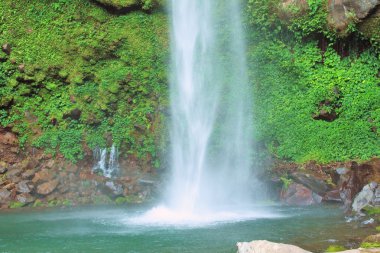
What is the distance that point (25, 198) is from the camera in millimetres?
17156

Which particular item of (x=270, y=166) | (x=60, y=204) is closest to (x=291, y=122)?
(x=270, y=166)

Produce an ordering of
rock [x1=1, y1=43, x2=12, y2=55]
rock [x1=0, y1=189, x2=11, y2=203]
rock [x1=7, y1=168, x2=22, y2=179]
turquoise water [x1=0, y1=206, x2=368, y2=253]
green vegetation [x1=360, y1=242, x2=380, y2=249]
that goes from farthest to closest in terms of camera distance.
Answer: rock [x1=1, y1=43, x2=12, y2=55] → rock [x1=7, y1=168, x2=22, y2=179] → rock [x1=0, y1=189, x2=11, y2=203] → turquoise water [x1=0, y1=206, x2=368, y2=253] → green vegetation [x1=360, y1=242, x2=380, y2=249]

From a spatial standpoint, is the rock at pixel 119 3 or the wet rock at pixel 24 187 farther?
the rock at pixel 119 3

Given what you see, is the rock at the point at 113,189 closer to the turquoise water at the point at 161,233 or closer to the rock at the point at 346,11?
the turquoise water at the point at 161,233

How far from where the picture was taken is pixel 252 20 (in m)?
21.8

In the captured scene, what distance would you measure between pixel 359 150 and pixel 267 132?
361cm

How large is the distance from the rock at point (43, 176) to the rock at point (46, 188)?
312 millimetres

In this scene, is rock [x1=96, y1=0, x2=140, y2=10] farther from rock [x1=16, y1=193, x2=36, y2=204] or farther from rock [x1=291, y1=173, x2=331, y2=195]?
rock [x1=291, y1=173, x2=331, y2=195]

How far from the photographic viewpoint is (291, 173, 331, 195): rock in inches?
628

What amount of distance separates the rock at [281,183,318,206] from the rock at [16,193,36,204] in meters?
8.98

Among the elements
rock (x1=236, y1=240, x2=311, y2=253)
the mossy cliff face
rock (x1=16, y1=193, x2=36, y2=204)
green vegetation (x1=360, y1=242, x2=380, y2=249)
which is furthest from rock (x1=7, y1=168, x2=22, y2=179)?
green vegetation (x1=360, y1=242, x2=380, y2=249)

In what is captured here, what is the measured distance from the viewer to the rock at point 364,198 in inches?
518

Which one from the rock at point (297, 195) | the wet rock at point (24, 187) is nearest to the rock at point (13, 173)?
the wet rock at point (24, 187)

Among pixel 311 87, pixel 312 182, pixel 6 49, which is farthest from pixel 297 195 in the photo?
pixel 6 49
